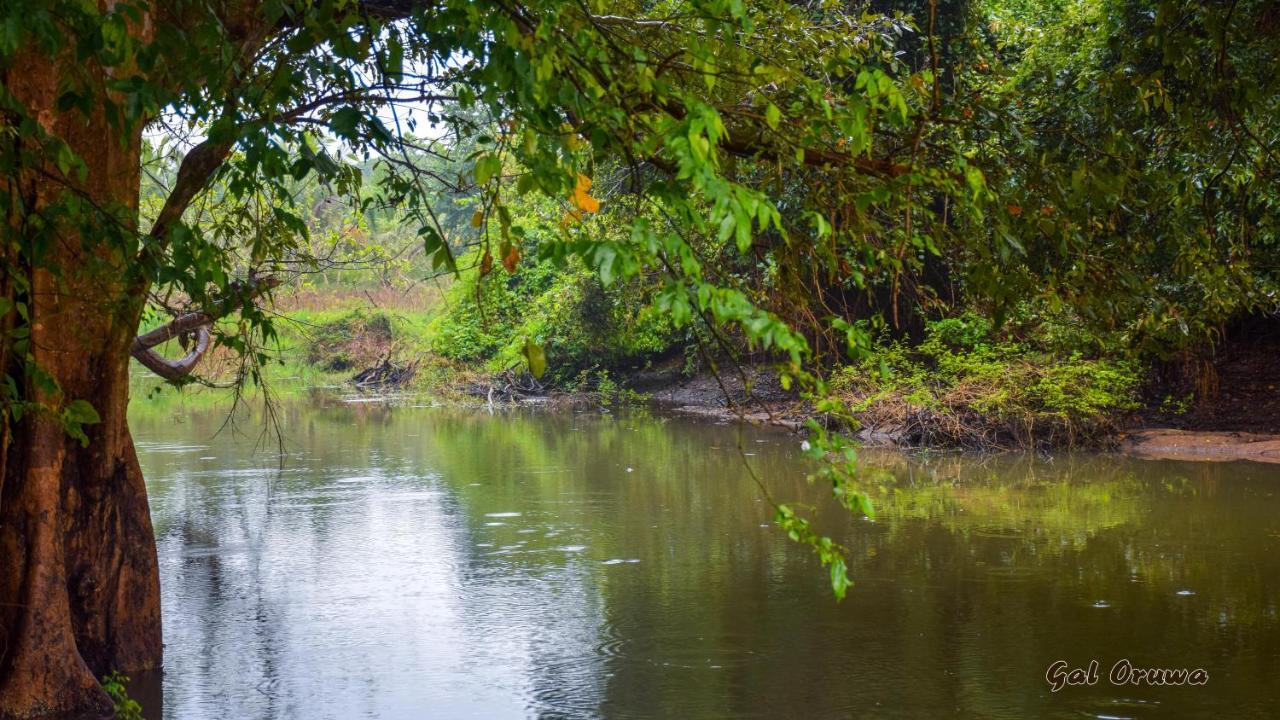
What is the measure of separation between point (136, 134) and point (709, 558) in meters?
5.46

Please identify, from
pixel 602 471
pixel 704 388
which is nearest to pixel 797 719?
pixel 602 471

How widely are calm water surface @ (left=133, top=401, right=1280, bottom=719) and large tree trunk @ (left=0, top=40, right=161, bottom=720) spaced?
554 mm

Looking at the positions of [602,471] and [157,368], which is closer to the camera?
[157,368]

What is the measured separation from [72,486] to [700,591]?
4254 millimetres

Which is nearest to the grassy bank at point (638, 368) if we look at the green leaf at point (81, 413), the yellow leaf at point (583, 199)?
the yellow leaf at point (583, 199)

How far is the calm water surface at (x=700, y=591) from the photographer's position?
653 cm

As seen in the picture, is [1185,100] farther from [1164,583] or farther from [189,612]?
[189,612]

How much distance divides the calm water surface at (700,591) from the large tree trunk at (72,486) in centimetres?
55

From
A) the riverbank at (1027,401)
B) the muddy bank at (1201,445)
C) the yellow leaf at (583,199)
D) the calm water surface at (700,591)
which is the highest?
the yellow leaf at (583,199)

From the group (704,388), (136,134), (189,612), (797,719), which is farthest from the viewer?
(704,388)

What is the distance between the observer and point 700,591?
345 inches

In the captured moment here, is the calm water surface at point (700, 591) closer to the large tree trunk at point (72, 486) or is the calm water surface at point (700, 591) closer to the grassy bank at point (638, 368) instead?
the large tree trunk at point (72, 486)

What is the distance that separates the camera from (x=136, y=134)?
21.4ft

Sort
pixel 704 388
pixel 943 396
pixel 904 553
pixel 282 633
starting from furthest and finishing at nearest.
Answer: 1. pixel 704 388
2. pixel 943 396
3. pixel 904 553
4. pixel 282 633
